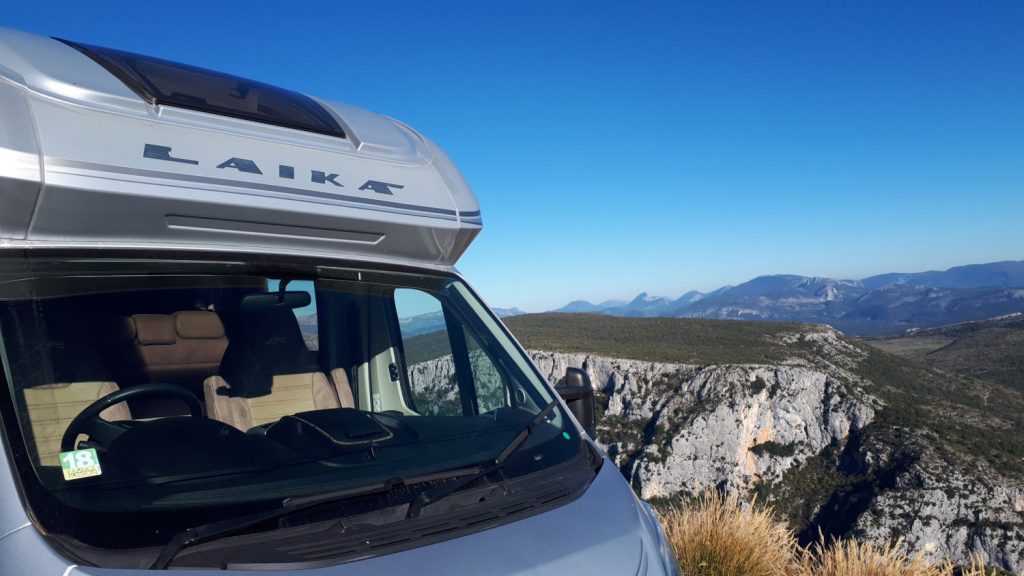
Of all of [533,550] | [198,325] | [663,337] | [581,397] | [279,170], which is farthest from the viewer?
[663,337]

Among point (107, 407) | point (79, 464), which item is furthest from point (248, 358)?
point (79, 464)

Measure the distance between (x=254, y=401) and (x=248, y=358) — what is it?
0.24 metres

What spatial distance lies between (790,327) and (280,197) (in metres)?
52.2

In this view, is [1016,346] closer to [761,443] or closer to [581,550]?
[761,443]

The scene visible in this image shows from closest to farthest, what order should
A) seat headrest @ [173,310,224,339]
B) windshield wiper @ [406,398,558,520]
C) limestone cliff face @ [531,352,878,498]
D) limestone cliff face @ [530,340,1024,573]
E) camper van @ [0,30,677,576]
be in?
camper van @ [0,30,677,576]
windshield wiper @ [406,398,558,520]
seat headrest @ [173,310,224,339]
limestone cliff face @ [530,340,1024,573]
limestone cliff face @ [531,352,878,498]

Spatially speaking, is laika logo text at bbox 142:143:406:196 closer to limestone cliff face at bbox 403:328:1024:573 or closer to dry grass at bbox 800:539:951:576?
dry grass at bbox 800:539:951:576

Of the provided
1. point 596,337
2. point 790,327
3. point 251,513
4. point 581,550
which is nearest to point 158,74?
point 251,513

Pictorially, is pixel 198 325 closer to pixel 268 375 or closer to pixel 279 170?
pixel 268 375

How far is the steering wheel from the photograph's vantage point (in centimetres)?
209

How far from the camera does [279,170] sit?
263 centimetres

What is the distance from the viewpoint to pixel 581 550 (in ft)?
6.62

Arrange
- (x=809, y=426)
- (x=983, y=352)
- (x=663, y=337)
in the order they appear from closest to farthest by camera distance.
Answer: (x=809, y=426) → (x=663, y=337) → (x=983, y=352)

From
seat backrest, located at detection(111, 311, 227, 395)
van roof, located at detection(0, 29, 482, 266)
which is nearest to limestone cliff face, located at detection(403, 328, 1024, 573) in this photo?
seat backrest, located at detection(111, 311, 227, 395)

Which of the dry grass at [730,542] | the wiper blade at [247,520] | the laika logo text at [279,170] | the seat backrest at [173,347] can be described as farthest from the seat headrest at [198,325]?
the dry grass at [730,542]
